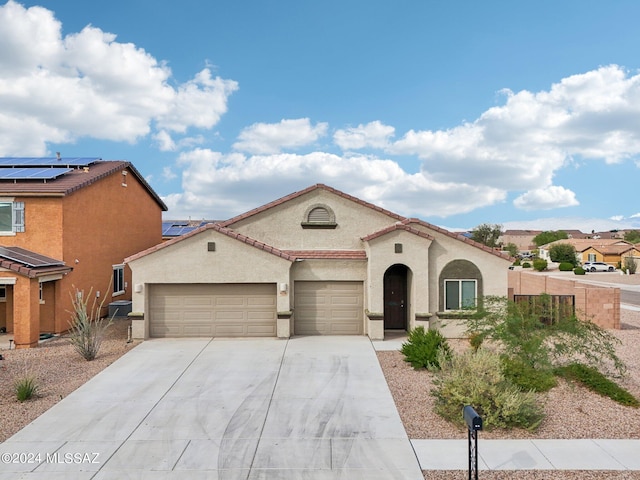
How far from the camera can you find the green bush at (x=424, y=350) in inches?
485

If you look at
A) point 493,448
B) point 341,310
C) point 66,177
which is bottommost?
point 493,448

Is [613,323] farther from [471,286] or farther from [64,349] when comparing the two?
[64,349]

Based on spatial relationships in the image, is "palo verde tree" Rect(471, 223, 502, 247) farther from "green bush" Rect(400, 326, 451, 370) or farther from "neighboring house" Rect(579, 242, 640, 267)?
"green bush" Rect(400, 326, 451, 370)

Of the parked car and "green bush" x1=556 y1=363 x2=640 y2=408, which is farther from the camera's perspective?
the parked car

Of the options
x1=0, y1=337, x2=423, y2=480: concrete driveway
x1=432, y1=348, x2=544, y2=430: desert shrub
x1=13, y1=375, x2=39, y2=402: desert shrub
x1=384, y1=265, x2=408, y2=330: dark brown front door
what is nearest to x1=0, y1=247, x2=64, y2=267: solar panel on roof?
x1=0, y1=337, x2=423, y2=480: concrete driveway

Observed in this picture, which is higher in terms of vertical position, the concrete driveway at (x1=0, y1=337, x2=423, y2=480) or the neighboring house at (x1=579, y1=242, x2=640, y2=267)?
the neighboring house at (x1=579, y1=242, x2=640, y2=267)

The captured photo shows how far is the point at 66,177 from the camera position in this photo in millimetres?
19297

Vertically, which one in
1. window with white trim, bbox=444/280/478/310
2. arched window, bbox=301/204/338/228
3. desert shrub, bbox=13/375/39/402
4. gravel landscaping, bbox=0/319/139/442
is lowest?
gravel landscaping, bbox=0/319/139/442

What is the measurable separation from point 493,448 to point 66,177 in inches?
756

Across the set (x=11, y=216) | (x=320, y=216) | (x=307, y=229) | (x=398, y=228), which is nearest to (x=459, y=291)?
(x=398, y=228)

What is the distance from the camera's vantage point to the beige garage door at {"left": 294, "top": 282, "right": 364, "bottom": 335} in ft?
55.3

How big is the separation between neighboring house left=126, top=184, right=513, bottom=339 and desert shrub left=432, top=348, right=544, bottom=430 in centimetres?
711

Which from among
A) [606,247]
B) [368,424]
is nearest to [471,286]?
[368,424]

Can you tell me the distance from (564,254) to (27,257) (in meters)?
69.2
